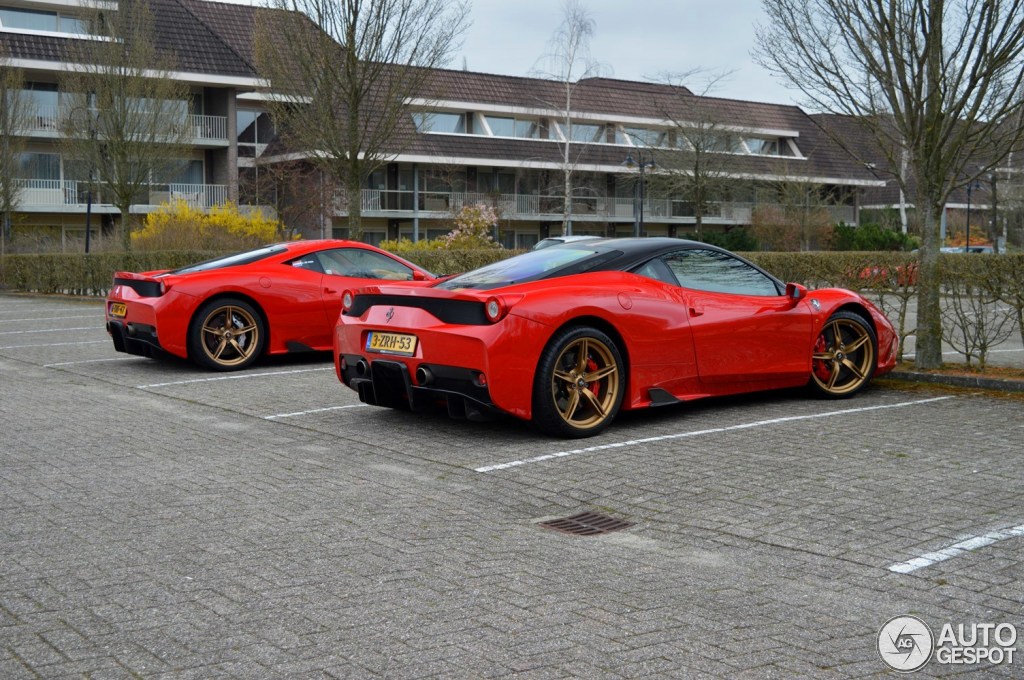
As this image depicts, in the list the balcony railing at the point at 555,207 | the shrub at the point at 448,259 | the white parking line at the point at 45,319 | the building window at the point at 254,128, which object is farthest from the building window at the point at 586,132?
the white parking line at the point at 45,319

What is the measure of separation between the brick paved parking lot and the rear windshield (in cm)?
330

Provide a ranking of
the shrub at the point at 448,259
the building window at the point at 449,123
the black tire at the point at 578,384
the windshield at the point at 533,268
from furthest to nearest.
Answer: the building window at the point at 449,123 → the shrub at the point at 448,259 → the windshield at the point at 533,268 → the black tire at the point at 578,384

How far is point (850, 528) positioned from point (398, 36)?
1781 cm

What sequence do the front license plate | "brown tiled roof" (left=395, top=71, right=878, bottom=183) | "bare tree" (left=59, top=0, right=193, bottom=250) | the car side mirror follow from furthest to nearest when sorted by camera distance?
"brown tiled roof" (left=395, top=71, right=878, bottom=183) < "bare tree" (left=59, top=0, right=193, bottom=250) < the car side mirror < the front license plate

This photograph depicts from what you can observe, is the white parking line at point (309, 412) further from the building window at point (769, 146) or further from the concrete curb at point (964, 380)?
the building window at point (769, 146)

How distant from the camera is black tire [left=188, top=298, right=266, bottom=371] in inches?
455

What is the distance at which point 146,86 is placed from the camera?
31.3 meters

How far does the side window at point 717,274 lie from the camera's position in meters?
8.66

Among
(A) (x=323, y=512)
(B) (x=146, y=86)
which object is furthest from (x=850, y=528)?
(B) (x=146, y=86)

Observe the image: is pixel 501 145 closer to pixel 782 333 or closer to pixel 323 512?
pixel 782 333

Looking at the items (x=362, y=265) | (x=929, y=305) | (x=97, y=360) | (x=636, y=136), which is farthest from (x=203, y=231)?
(x=636, y=136)

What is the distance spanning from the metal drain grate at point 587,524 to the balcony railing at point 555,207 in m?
36.3

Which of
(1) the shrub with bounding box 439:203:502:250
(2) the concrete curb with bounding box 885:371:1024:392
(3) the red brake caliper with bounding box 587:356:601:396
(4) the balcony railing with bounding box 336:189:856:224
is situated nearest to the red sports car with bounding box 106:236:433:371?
(3) the red brake caliper with bounding box 587:356:601:396

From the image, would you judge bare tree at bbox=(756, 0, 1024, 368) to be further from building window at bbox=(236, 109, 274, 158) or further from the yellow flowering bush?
building window at bbox=(236, 109, 274, 158)
